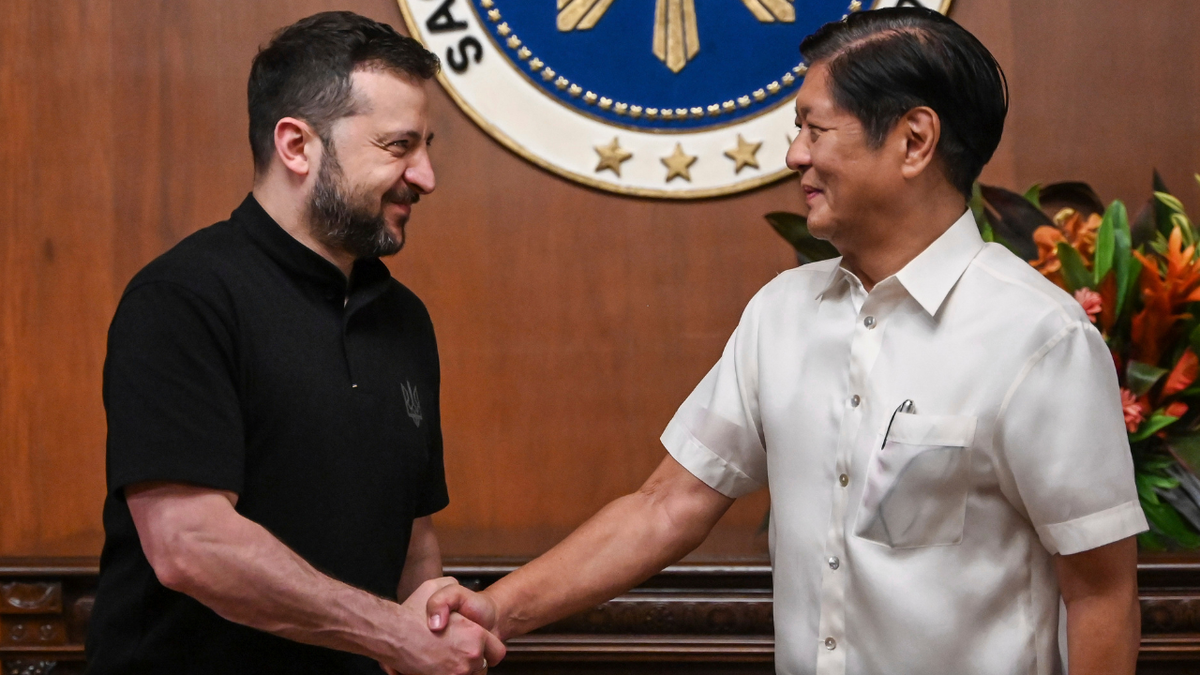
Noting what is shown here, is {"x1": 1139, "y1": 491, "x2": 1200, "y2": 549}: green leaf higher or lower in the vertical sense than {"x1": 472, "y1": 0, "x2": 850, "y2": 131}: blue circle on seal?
lower

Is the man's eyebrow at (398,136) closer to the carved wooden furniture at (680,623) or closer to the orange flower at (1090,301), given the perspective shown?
the carved wooden furniture at (680,623)

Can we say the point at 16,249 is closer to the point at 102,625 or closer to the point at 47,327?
the point at 47,327

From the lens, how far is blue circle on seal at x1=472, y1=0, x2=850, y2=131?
7.33 feet

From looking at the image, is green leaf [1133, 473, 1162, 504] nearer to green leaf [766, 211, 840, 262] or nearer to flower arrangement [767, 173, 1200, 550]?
flower arrangement [767, 173, 1200, 550]

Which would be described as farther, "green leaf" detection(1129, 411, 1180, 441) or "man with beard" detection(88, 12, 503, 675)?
"green leaf" detection(1129, 411, 1180, 441)

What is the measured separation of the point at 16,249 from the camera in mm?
2328

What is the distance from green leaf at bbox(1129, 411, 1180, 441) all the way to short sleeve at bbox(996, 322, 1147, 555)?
0.55 m

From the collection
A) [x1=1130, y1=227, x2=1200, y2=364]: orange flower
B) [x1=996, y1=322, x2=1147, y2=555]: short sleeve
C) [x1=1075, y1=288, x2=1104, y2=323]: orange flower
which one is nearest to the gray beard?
[x1=996, y1=322, x2=1147, y2=555]: short sleeve

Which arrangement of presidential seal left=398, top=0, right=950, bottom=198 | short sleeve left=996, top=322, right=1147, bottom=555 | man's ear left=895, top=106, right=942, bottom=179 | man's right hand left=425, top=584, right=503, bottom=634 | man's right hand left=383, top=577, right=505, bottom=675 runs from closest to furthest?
short sleeve left=996, top=322, right=1147, bottom=555
man's ear left=895, top=106, right=942, bottom=179
man's right hand left=383, top=577, right=505, bottom=675
man's right hand left=425, top=584, right=503, bottom=634
presidential seal left=398, top=0, right=950, bottom=198

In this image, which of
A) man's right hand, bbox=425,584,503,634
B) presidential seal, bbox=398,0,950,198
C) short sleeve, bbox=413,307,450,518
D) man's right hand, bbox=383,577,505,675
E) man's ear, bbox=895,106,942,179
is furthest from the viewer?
presidential seal, bbox=398,0,950,198

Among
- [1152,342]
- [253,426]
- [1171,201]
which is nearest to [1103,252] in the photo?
[1152,342]

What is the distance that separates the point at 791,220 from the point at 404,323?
0.75m

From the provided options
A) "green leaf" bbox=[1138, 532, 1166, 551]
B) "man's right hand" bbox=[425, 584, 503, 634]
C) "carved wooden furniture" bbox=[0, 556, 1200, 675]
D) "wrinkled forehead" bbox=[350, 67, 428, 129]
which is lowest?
"carved wooden furniture" bbox=[0, 556, 1200, 675]

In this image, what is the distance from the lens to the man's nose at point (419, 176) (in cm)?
162
